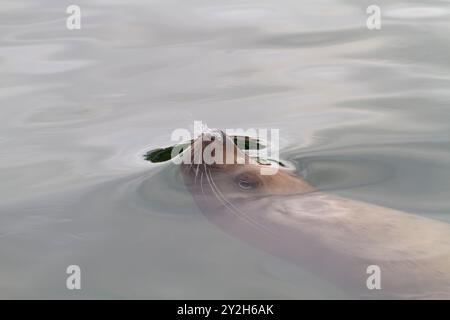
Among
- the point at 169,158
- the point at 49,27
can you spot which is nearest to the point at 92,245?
the point at 169,158

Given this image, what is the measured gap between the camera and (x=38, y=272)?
446 cm

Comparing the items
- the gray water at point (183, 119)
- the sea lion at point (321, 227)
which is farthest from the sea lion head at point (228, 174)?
the gray water at point (183, 119)

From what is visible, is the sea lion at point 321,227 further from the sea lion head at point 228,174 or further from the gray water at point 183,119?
the gray water at point 183,119

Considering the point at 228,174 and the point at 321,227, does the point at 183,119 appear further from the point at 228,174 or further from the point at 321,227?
the point at 321,227

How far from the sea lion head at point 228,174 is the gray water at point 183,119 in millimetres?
185

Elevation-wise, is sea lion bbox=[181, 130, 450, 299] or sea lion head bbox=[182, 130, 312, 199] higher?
sea lion head bbox=[182, 130, 312, 199]

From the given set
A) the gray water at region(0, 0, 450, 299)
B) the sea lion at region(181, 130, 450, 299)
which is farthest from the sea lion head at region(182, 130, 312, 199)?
the gray water at region(0, 0, 450, 299)

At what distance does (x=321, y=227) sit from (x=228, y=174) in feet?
2.52

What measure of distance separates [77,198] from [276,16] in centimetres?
454

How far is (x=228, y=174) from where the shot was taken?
512 centimetres

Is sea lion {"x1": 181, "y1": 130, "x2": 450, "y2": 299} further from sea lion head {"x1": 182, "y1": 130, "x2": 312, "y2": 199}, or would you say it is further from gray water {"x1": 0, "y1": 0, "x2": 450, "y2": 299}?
gray water {"x1": 0, "y1": 0, "x2": 450, "y2": 299}

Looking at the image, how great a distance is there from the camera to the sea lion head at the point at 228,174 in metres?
5.06

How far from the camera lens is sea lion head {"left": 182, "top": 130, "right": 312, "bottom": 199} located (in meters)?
5.06
